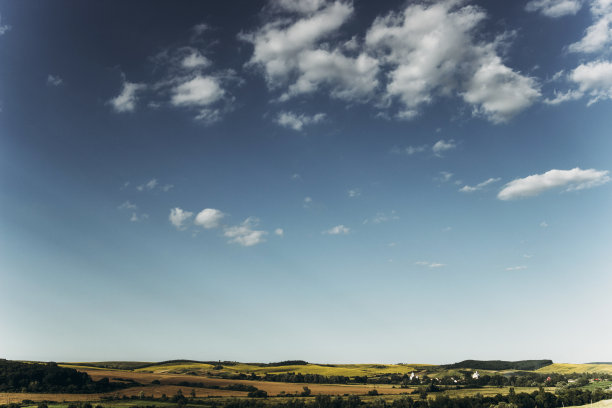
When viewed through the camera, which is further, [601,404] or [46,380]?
[46,380]

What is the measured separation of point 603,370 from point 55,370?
227 m

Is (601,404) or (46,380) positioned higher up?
(46,380)

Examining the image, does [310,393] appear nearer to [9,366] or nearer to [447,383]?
[447,383]

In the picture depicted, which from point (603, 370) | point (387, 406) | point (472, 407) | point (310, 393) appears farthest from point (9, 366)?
point (603, 370)

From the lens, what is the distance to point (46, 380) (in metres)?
161

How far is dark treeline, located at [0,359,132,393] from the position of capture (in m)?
155

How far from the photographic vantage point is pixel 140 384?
172 m

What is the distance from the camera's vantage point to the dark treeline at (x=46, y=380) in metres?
155

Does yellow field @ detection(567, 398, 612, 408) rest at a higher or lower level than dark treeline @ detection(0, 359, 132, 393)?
lower

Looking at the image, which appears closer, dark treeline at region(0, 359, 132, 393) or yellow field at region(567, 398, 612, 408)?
yellow field at region(567, 398, 612, 408)

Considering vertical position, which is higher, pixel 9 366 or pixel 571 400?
pixel 9 366

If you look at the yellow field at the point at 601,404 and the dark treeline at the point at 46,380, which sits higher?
the dark treeline at the point at 46,380

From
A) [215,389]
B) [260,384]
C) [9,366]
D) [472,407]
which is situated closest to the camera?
[472,407]

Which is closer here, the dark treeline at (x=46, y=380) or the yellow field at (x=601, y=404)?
the yellow field at (x=601, y=404)
